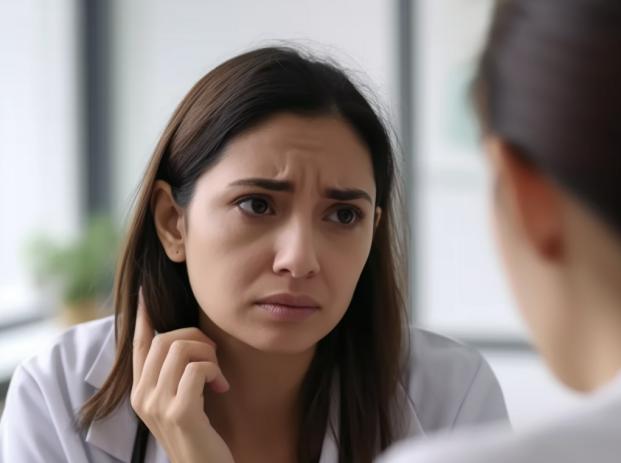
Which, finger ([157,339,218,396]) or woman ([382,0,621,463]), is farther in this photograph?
Answer: finger ([157,339,218,396])

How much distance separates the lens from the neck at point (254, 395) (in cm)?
130

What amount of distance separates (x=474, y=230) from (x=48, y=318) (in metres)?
1.59

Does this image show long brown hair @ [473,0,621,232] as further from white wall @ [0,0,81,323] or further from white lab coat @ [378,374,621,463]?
white wall @ [0,0,81,323]

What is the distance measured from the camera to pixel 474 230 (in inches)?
128

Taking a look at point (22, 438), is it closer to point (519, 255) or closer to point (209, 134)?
point (209, 134)

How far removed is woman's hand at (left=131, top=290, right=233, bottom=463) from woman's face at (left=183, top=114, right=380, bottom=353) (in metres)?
0.08

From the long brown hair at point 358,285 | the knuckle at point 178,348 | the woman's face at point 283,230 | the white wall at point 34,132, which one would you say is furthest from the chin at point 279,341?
the white wall at point 34,132

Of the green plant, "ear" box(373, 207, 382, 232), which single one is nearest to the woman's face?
"ear" box(373, 207, 382, 232)

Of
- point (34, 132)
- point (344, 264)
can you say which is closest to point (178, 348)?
point (344, 264)

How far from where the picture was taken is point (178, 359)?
122 cm

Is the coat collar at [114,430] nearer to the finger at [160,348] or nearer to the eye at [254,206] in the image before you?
the finger at [160,348]

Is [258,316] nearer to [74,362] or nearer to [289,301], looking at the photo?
[289,301]

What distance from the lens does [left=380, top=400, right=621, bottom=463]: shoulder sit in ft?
1.71

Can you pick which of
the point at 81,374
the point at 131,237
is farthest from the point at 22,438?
the point at 131,237
